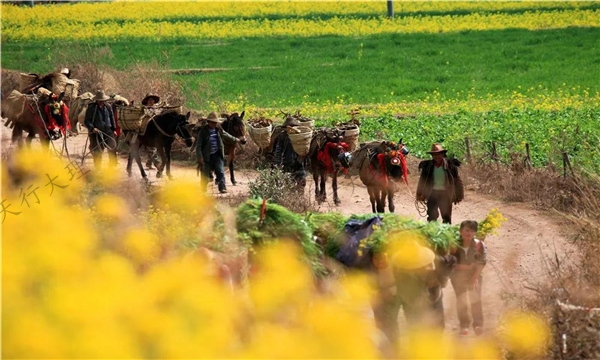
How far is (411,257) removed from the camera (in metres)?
10.9

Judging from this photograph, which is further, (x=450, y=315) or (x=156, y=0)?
(x=156, y=0)

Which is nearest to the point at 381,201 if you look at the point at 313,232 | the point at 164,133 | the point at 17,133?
the point at 164,133

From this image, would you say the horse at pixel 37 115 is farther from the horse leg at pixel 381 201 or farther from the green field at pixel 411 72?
the horse leg at pixel 381 201

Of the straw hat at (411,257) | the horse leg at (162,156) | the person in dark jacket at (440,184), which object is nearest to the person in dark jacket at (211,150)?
the horse leg at (162,156)

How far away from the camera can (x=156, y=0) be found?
188 ft

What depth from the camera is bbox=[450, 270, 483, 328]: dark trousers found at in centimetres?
1179

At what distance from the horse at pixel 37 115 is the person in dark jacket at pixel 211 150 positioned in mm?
3561

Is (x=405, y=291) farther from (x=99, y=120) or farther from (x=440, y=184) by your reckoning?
(x=99, y=120)

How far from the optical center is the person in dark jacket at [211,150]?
1998 cm

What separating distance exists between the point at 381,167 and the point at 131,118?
6.56 metres

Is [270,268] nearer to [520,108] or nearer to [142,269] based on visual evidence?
[142,269]

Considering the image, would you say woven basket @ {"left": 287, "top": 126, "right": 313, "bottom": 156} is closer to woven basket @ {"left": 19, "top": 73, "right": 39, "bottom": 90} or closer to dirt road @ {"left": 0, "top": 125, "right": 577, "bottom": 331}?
dirt road @ {"left": 0, "top": 125, "right": 577, "bottom": 331}

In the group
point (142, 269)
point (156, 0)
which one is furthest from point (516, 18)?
point (142, 269)

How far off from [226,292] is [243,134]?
12161 mm
